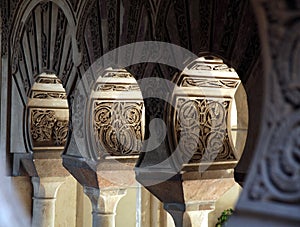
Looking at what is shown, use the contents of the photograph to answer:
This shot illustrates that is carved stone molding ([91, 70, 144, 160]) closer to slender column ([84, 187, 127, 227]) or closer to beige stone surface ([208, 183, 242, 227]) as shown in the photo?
slender column ([84, 187, 127, 227])

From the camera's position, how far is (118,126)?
6250 millimetres

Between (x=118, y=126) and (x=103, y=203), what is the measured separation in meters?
0.79

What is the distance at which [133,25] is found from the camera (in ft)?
17.5

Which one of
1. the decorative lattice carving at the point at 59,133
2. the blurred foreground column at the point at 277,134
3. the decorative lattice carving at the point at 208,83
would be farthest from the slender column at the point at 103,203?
the blurred foreground column at the point at 277,134

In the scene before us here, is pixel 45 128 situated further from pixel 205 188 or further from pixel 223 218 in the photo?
pixel 223 218

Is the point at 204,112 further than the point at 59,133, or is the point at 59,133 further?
the point at 59,133

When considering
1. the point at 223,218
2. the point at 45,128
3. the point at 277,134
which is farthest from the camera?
the point at 223,218

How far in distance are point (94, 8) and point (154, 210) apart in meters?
4.08

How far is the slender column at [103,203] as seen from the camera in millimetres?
6222

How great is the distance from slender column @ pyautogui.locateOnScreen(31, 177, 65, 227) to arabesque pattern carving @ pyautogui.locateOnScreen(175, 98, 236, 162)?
2.98 m

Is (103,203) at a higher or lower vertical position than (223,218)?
higher

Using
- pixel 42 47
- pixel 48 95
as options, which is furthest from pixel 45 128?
pixel 42 47

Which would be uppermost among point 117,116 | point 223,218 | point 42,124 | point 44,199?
point 117,116

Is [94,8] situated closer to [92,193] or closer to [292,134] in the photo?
[92,193]
